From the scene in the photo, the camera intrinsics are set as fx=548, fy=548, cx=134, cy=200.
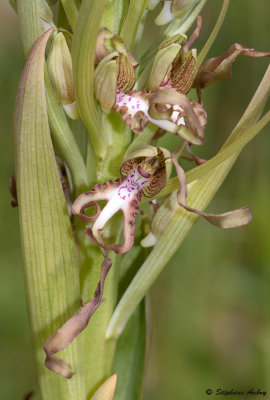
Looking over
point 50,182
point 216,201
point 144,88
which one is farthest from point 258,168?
point 50,182

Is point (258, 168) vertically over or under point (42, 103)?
under

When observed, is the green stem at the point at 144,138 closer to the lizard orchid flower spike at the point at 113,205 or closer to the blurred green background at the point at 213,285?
the lizard orchid flower spike at the point at 113,205

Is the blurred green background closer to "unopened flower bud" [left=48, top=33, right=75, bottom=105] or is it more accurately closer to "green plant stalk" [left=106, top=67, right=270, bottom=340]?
"green plant stalk" [left=106, top=67, right=270, bottom=340]

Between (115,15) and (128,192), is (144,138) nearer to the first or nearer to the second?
(128,192)

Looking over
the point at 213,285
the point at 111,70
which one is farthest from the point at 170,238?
the point at 213,285

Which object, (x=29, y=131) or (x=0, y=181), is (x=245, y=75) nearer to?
(x=0, y=181)
